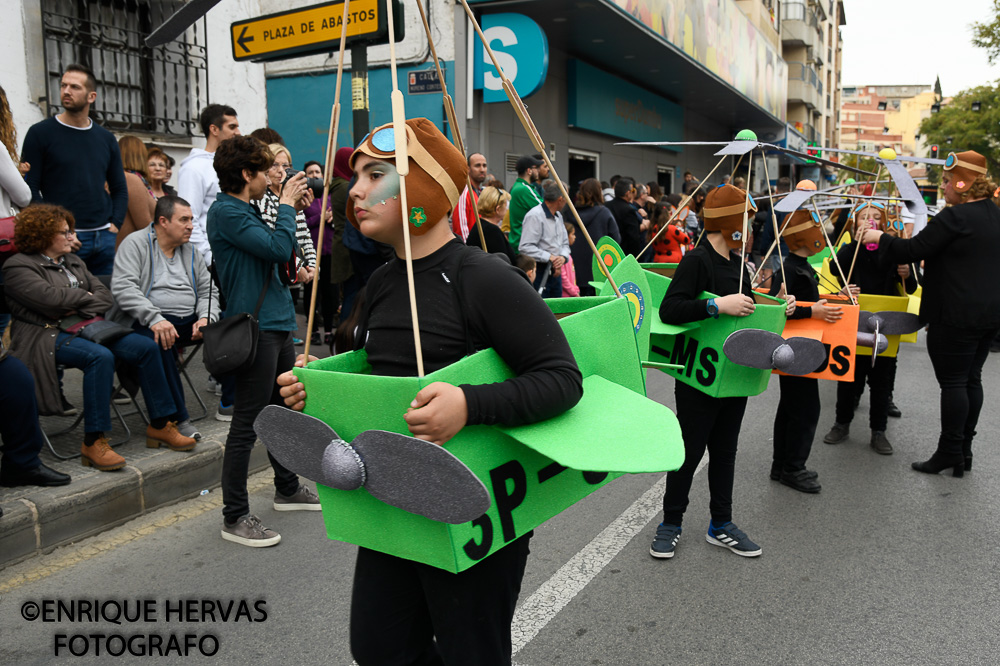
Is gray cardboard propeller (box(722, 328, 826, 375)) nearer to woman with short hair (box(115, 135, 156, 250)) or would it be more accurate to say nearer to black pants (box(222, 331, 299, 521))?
black pants (box(222, 331, 299, 521))

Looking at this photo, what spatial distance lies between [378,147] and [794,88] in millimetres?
39129

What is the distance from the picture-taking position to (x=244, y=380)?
3.81 meters

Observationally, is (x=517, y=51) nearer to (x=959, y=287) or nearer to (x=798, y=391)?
(x=959, y=287)

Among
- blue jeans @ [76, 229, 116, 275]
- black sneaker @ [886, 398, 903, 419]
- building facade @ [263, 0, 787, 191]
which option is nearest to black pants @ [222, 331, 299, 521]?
blue jeans @ [76, 229, 116, 275]

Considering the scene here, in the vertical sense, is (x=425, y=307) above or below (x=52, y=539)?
above

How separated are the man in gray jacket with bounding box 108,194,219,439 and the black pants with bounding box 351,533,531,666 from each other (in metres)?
3.36

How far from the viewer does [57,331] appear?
4.48m

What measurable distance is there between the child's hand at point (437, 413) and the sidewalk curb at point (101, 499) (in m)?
2.93

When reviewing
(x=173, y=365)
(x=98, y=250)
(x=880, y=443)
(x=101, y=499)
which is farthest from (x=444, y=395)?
(x=98, y=250)

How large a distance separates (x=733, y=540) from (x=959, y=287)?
2.38 meters

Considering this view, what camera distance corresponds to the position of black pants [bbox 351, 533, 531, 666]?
1.80 m

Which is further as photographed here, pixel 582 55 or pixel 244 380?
pixel 582 55

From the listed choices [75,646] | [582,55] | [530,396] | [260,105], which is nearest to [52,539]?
[75,646]

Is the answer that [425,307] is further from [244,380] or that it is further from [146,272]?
[146,272]
